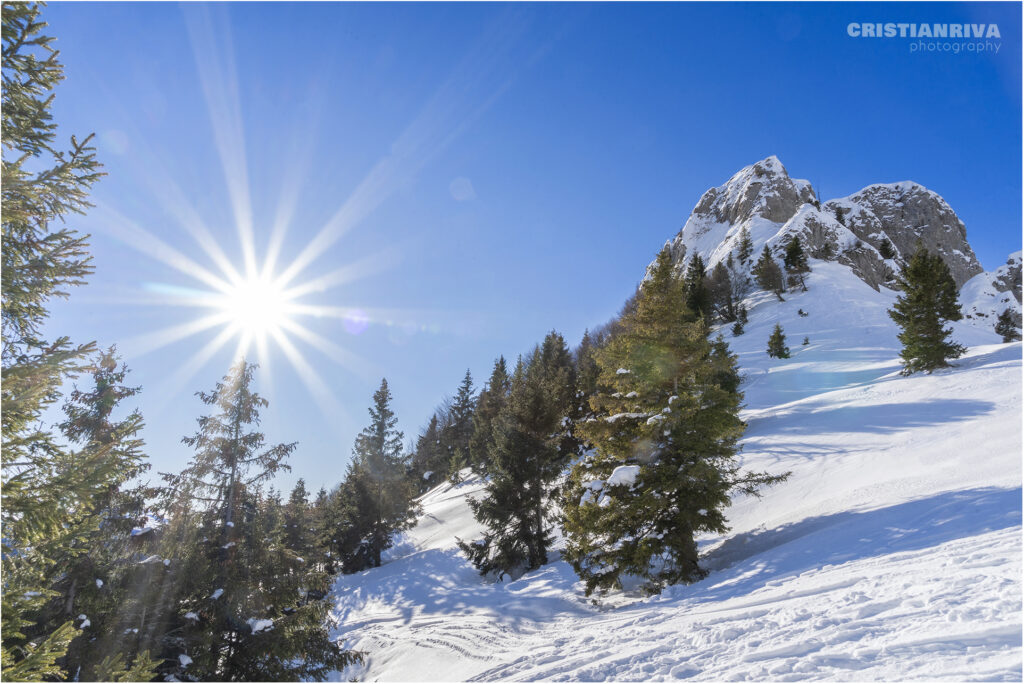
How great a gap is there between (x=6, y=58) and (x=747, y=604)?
12.5 m

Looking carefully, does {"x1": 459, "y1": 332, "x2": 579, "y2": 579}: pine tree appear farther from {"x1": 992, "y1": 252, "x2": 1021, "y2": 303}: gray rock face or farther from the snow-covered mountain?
{"x1": 992, "y1": 252, "x2": 1021, "y2": 303}: gray rock face

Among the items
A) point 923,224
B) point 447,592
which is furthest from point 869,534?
point 923,224

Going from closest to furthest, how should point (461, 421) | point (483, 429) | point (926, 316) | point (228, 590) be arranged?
point (228, 590) < point (926, 316) < point (483, 429) < point (461, 421)

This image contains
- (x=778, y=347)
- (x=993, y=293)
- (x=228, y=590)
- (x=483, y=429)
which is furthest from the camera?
(x=993, y=293)

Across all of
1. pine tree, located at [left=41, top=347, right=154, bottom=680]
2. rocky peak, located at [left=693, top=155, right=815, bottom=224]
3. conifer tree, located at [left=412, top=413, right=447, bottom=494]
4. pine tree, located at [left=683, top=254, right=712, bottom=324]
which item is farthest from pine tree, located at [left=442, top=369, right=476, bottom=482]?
rocky peak, located at [left=693, top=155, right=815, bottom=224]

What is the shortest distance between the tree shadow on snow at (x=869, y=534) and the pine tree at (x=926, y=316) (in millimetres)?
21193

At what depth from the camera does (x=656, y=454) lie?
11.1 m

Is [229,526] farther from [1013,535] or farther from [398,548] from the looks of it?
[398,548]

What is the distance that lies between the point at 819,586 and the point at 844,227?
10105 cm

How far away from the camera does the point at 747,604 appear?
707 centimetres

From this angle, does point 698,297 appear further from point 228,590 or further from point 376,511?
point 228,590

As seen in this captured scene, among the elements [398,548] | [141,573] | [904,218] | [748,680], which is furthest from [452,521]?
[904,218]

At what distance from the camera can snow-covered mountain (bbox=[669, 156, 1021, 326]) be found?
260 feet

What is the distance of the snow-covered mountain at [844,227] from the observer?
79375mm
